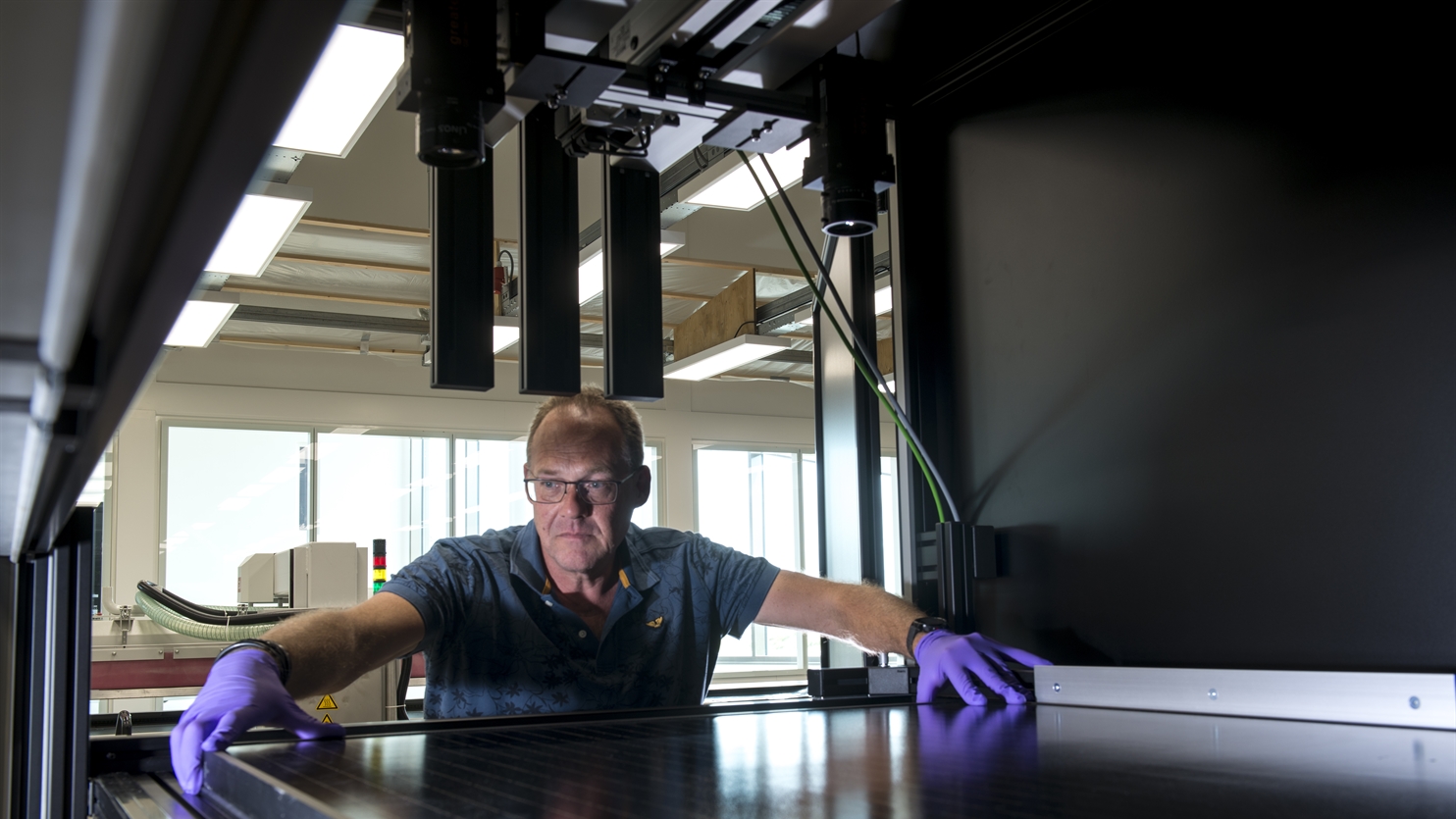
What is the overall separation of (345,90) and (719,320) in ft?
15.1

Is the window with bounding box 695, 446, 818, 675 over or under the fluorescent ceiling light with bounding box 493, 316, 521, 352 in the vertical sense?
under

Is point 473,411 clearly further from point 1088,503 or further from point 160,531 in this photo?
point 1088,503

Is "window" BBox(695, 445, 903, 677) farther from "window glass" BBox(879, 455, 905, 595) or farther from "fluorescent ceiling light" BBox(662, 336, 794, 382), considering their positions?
"window glass" BBox(879, 455, 905, 595)

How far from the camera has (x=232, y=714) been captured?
3.45 ft

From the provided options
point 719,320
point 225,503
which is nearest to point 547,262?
point 719,320

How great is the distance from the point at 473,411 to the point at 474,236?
298 inches

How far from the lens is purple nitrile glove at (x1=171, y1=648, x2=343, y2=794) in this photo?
1.01 metres

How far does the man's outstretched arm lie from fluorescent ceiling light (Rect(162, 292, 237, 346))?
3.11 m

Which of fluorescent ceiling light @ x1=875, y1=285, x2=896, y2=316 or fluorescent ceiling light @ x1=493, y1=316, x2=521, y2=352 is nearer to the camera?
fluorescent ceiling light @ x1=493, y1=316, x2=521, y2=352

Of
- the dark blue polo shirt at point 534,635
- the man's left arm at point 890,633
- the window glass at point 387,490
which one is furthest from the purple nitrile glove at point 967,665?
the window glass at point 387,490

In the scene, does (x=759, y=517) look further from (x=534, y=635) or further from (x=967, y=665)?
(x=967, y=665)

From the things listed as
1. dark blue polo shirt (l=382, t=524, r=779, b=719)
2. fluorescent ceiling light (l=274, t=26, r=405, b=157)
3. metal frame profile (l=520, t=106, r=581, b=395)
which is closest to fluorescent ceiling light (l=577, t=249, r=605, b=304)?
fluorescent ceiling light (l=274, t=26, r=405, b=157)

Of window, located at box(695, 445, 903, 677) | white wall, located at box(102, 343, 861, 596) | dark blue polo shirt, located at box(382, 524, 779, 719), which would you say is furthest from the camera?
window, located at box(695, 445, 903, 677)

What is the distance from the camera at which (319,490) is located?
7965 millimetres
